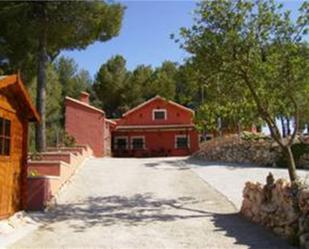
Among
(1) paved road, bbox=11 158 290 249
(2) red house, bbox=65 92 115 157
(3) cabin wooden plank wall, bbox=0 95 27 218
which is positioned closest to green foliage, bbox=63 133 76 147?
(2) red house, bbox=65 92 115 157

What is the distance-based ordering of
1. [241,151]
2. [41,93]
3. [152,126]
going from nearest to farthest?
[41,93]
[241,151]
[152,126]

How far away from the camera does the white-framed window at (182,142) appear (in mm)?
37531

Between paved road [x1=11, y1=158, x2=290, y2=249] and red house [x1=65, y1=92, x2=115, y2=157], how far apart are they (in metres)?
11.8

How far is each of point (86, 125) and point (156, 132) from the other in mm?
7916

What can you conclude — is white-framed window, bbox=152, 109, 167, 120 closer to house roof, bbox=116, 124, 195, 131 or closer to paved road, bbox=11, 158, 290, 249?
house roof, bbox=116, 124, 195, 131

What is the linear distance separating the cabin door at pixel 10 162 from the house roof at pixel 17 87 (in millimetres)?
560

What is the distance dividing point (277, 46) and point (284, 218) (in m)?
4.75

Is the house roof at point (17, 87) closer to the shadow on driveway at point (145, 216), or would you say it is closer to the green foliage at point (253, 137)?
the shadow on driveway at point (145, 216)

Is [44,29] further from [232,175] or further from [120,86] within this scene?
[120,86]

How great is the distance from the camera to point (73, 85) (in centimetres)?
5469

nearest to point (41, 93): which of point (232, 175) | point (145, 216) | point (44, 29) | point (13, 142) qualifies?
point (44, 29)

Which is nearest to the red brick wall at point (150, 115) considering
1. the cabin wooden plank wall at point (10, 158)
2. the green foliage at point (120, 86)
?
the green foliage at point (120, 86)

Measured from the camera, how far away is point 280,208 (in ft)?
34.1

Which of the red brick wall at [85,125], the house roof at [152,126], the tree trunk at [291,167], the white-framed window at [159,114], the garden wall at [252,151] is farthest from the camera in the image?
the white-framed window at [159,114]
